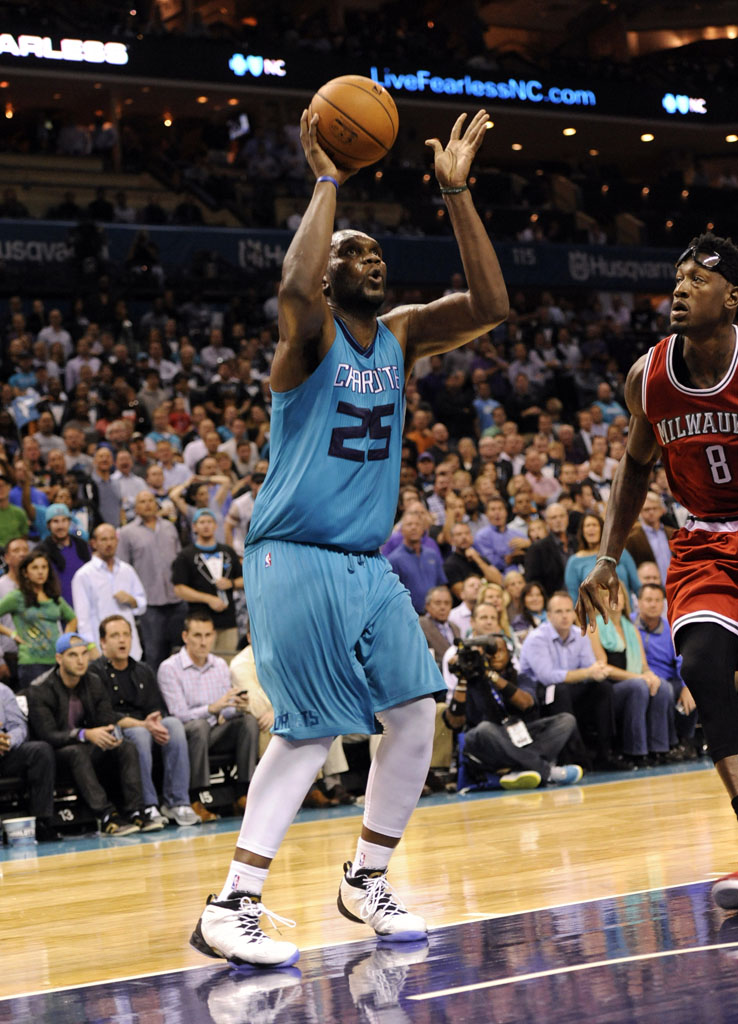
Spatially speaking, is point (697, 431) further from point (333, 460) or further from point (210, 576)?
point (210, 576)

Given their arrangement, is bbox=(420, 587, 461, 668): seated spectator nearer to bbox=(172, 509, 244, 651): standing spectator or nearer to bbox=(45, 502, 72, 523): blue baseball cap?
bbox=(172, 509, 244, 651): standing spectator

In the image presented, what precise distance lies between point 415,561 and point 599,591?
572 cm

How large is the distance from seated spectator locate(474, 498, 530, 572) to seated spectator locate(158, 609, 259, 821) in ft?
9.88

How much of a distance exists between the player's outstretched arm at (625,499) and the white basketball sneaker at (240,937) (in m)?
1.41

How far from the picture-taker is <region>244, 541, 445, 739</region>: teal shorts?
383 cm

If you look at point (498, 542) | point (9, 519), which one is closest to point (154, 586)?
point (9, 519)

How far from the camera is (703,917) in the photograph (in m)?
4.03

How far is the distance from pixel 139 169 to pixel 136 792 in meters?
16.2

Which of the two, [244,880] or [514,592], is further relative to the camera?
[514,592]

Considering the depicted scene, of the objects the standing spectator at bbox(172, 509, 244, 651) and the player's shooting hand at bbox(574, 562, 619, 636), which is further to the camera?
the standing spectator at bbox(172, 509, 244, 651)

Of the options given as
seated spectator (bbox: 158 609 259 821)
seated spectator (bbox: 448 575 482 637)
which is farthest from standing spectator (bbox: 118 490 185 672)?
seated spectator (bbox: 448 575 482 637)

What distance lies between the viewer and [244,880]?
3.79 metres

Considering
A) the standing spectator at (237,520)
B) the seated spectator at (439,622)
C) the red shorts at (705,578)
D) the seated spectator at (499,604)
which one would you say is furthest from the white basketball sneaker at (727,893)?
the standing spectator at (237,520)

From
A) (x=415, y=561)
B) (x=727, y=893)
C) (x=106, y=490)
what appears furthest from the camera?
(x=106, y=490)
